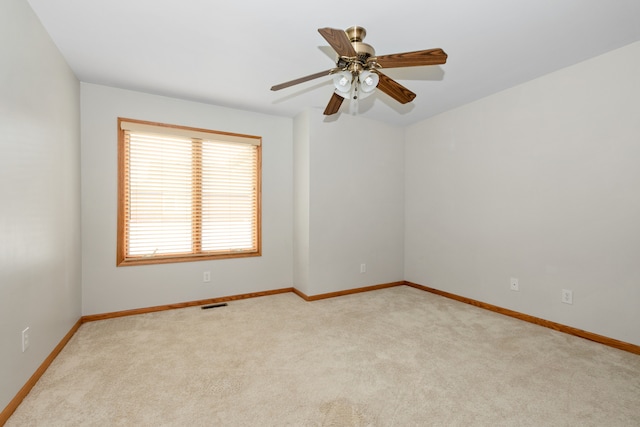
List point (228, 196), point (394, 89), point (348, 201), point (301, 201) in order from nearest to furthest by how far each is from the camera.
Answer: point (394, 89), point (228, 196), point (301, 201), point (348, 201)

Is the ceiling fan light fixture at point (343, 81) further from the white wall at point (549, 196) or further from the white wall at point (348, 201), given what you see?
the white wall at point (549, 196)

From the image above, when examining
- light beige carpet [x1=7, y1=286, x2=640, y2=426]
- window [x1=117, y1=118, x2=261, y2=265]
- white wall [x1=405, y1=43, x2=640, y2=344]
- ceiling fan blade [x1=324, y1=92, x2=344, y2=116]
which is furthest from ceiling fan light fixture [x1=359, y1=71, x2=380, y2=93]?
window [x1=117, y1=118, x2=261, y2=265]

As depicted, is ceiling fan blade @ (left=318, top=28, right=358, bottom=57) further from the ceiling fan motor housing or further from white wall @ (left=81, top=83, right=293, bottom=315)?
white wall @ (left=81, top=83, right=293, bottom=315)

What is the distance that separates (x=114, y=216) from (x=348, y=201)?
2.76 metres

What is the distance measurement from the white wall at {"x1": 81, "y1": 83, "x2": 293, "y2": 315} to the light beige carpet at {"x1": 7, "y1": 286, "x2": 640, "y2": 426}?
0.37 metres

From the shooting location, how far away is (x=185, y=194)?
346 centimetres

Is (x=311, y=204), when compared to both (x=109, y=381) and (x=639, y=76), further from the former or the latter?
(x=639, y=76)

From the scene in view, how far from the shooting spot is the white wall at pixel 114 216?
2988 millimetres

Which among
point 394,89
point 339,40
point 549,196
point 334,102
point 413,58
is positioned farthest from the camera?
point 549,196

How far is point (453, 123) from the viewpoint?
12.4ft

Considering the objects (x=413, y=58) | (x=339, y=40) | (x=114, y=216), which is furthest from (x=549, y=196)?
(x=114, y=216)

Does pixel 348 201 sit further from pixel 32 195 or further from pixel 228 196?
pixel 32 195

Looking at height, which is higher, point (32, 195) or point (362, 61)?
point (362, 61)

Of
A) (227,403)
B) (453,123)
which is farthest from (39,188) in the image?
(453,123)
